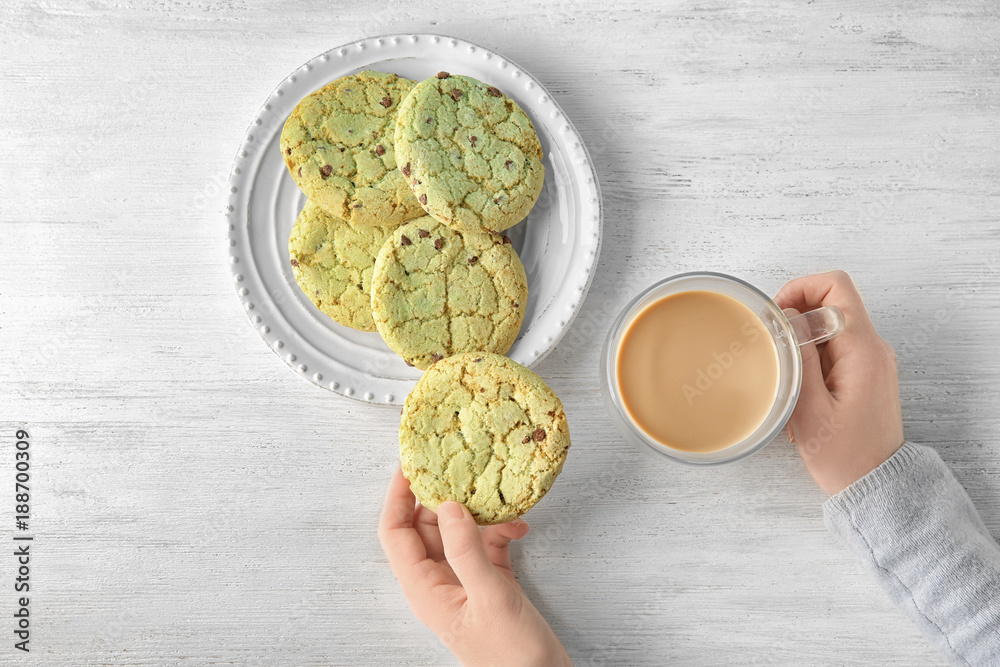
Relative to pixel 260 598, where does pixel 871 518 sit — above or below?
above

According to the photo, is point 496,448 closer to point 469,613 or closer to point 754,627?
point 469,613

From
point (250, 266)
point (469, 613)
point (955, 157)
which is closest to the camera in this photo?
point (469, 613)

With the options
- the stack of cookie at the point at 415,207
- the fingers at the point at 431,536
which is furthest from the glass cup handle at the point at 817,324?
the fingers at the point at 431,536

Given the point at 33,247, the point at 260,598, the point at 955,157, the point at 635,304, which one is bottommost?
Answer: the point at 260,598

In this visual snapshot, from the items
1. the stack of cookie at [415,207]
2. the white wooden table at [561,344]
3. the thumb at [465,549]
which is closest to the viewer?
the thumb at [465,549]

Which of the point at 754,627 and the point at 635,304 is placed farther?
the point at 754,627

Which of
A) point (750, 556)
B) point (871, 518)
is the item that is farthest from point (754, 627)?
point (871, 518)

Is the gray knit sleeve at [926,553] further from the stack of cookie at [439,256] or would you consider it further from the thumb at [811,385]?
the stack of cookie at [439,256]
